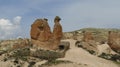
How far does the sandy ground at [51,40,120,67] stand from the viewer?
181 feet

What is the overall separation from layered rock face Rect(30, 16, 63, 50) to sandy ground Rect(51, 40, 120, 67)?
3.39m

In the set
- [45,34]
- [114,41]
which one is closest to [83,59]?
[45,34]

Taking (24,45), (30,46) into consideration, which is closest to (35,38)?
(30,46)

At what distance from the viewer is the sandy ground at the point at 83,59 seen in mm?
55122

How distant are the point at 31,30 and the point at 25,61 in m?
7.19

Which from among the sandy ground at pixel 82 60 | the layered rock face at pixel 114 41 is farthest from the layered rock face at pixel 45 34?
the layered rock face at pixel 114 41

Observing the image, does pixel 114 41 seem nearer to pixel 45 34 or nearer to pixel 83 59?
pixel 83 59

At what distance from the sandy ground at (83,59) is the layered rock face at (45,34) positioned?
3.39 m

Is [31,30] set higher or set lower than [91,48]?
higher

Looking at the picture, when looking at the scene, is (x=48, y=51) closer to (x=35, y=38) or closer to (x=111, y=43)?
(x=35, y=38)

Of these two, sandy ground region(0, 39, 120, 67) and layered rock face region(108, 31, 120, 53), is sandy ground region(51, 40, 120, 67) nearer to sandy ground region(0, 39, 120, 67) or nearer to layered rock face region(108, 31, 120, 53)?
sandy ground region(0, 39, 120, 67)

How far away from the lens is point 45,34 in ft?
199

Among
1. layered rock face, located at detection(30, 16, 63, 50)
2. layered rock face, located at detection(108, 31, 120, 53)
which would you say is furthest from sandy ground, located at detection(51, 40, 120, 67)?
layered rock face, located at detection(108, 31, 120, 53)

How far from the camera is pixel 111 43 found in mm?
72438
